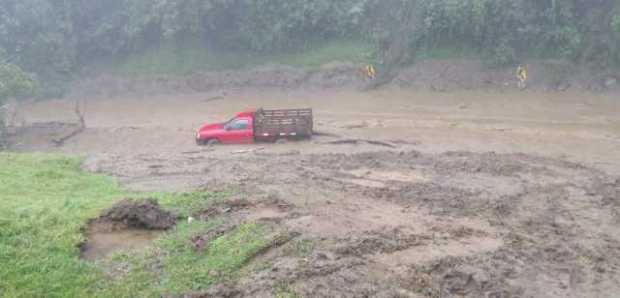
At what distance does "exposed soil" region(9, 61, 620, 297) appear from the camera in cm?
985

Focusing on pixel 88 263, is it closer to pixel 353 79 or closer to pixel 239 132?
pixel 239 132

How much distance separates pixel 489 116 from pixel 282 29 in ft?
44.0

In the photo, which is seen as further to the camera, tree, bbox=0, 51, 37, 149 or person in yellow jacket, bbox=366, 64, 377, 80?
person in yellow jacket, bbox=366, 64, 377, 80

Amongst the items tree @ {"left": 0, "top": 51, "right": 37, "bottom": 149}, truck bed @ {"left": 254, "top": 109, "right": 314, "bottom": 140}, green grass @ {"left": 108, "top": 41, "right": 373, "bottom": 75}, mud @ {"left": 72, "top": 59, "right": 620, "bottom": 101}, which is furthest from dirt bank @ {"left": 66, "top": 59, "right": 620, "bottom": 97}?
truck bed @ {"left": 254, "top": 109, "right": 314, "bottom": 140}

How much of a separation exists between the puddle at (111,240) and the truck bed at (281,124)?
39.5 feet

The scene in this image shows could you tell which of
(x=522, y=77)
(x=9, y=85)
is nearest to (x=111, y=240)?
(x=9, y=85)

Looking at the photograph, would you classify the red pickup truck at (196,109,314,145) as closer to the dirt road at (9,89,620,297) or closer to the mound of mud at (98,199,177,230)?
the dirt road at (9,89,620,297)

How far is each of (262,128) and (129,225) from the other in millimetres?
12018

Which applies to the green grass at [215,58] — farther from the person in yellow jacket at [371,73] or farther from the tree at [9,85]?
the tree at [9,85]

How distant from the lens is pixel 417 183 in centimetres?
1598

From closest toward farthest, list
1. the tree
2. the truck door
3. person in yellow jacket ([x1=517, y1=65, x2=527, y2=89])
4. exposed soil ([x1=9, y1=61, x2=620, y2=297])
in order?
exposed soil ([x1=9, y1=61, x2=620, y2=297]) → the truck door → the tree → person in yellow jacket ([x1=517, y1=65, x2=527, y2=89])

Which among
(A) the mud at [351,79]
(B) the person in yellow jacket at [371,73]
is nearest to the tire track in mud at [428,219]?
(A) the mud at [351,79]

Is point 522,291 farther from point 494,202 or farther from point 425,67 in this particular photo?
point 425,67

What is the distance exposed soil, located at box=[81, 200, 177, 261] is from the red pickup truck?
1139cm
